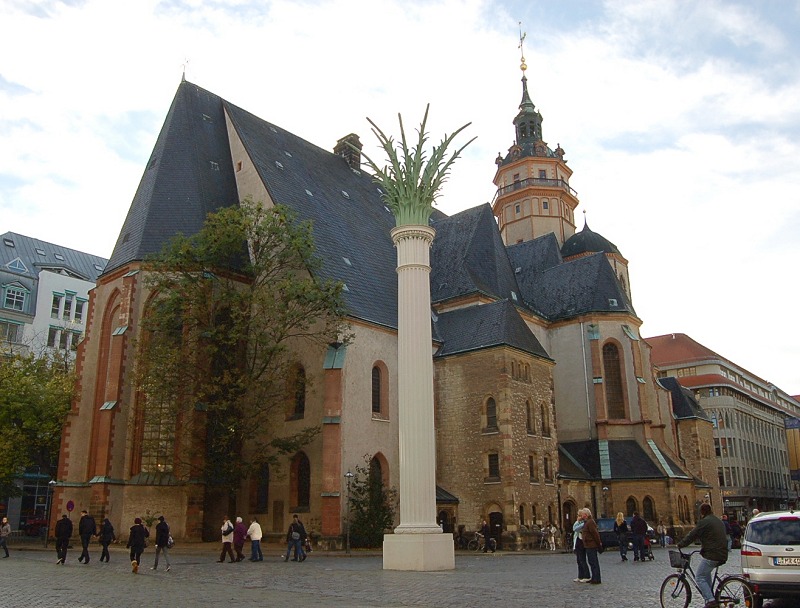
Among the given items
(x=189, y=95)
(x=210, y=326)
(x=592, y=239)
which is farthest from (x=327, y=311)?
(x=592, y=239)

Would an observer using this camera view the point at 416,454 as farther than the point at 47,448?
No

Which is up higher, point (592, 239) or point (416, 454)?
point (592, 239)

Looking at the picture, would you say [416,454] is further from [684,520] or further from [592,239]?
[592,239]

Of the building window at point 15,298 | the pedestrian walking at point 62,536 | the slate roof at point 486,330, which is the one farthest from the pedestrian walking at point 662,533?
the building window at point 15,298

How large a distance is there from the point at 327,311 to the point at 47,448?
53.9 feet

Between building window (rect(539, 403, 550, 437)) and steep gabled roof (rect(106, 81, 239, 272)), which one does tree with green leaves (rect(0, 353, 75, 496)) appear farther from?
building window (rect(539, 403, 550, 437))

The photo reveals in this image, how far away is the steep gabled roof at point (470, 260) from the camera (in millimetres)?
39062

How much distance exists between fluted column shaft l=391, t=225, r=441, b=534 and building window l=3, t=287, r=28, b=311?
4021 cm

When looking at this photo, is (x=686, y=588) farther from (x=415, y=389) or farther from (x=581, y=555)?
(x=415, y=389)

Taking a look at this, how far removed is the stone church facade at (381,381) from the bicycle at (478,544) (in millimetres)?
1086

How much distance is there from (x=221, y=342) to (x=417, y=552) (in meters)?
12.8

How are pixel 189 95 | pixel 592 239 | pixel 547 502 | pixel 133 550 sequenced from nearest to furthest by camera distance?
pixel 133 550, pixel 547 502, pixel 189 95, pixel 592 239

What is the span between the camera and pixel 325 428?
28.0 meters

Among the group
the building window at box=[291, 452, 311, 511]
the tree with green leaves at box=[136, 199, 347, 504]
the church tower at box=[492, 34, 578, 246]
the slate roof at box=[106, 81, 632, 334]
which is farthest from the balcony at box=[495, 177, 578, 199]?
the building window at box=[291, 452, 311, 511]
